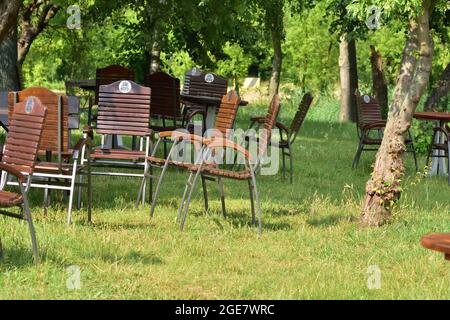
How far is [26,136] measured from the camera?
7.59 meters

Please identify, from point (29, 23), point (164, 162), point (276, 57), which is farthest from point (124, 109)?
point (276, 57)

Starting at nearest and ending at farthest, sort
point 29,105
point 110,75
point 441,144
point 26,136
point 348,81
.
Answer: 1. point 26,136
2. point 29,105
3. point 441,144
4. point 110,75
5. point 348,81

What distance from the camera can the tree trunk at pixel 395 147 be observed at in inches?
381

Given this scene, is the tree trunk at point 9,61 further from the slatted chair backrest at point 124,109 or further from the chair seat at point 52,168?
the chair seat at point 52,168

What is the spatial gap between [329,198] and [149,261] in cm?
409

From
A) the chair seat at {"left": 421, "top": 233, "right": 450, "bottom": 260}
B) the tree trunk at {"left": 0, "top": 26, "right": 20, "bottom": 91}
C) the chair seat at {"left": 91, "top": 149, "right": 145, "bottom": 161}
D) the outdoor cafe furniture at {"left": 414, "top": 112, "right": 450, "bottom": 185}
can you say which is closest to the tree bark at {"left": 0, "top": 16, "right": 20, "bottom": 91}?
the tree trunk at {"left": 0, "top": 26, "right": 20, "bottom": 91}

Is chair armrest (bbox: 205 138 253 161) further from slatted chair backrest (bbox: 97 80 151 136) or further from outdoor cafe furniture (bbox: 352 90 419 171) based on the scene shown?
outdoor cafe furniture (bbox: 352 90 419 171)

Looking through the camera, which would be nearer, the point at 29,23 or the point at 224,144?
the point at 224,144

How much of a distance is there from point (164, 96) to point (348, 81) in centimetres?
1557

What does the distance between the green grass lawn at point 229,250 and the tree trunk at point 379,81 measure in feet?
34.9

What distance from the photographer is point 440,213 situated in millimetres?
10375

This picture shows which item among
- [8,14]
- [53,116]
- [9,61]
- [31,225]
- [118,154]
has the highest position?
[8,14]

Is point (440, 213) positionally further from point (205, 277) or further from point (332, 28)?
point (332, 28)

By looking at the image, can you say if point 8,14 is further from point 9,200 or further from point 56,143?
point 9,200
